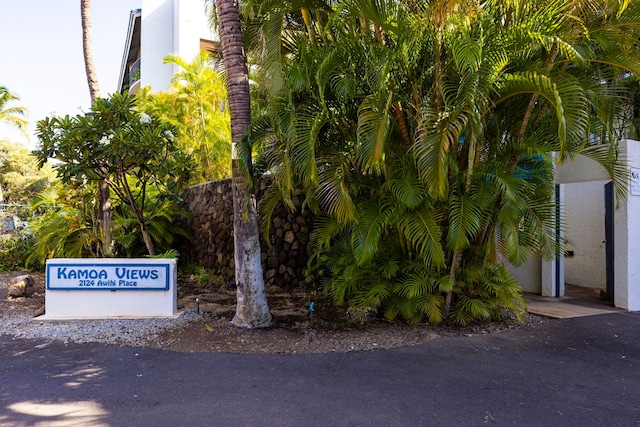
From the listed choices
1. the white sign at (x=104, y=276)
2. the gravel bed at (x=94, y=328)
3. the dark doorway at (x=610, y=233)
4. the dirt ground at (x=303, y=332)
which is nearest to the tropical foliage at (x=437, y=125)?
the dirt ground at (x=303, y=332)

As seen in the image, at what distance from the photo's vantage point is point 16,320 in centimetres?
761

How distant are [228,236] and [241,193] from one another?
5363 millimetres

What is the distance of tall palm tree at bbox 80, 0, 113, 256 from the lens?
9758 mm

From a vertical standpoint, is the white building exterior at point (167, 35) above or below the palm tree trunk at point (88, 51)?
above

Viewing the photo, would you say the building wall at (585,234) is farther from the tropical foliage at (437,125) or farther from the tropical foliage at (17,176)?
the tropical foliage at (17,176)

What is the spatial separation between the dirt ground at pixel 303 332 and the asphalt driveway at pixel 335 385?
31cm

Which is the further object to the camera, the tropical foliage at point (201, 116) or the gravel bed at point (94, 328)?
the tropical foliage at point (201, 116)

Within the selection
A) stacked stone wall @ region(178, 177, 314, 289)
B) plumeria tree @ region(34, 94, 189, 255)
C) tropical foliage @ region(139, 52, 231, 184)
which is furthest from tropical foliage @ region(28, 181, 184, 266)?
tropical foliage @ region(139, 52, 231, 184)

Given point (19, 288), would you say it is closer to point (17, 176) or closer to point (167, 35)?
point (167, 35)

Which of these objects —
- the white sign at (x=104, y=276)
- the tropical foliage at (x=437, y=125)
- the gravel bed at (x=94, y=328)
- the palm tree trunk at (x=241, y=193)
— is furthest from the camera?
the white sign at (x=104, y=276)

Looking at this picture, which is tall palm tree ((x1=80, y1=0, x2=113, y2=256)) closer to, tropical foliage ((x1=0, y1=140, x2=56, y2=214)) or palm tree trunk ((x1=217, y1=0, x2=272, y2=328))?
palm tree trunk ((x1=217, y1=0, x2=272, y2=328))

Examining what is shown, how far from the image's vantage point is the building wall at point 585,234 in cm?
1074

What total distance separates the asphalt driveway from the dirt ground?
0.31m

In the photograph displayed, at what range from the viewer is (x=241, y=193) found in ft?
22.8
